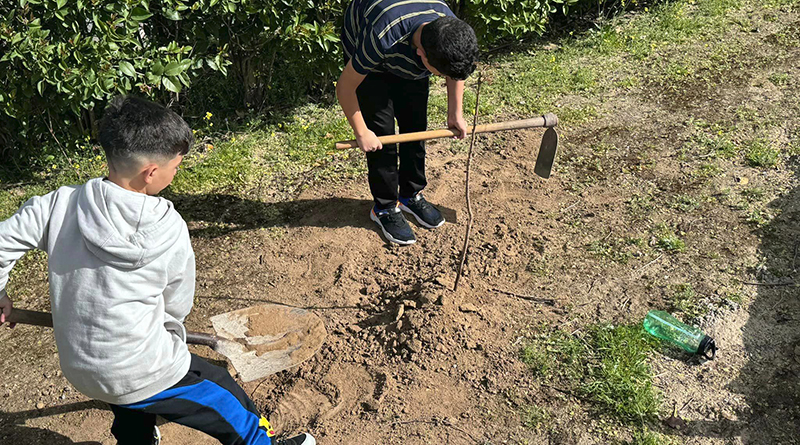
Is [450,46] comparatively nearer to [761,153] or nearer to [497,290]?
[497,290]

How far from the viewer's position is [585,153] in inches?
179

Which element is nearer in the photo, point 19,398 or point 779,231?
point 19,398

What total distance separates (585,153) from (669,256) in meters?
1.22

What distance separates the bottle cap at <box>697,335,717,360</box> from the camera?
291 cm

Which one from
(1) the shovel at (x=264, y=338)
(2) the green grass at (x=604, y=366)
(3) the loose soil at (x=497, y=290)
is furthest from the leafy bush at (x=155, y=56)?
(2) the green grass at (x=604, y=366)

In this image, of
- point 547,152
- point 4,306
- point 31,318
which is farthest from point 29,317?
point 547,152

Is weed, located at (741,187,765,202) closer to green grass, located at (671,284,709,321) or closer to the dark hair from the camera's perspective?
green grass, located at (671,284,709,321)

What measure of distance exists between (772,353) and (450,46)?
80.7 inches

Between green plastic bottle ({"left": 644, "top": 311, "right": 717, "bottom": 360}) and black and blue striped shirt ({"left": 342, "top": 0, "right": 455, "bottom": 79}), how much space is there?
1699 millimetres

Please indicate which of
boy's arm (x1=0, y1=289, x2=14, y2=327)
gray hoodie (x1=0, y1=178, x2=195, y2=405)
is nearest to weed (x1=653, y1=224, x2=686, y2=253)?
gray hoodie (x1=0, y1=178, x2=195, y2=405)

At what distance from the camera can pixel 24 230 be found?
1.86 meters

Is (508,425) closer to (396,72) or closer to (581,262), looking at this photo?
(581,262)

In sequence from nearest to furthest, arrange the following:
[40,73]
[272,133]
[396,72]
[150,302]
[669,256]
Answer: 1. [150,302]
2. [396,72]
3. [669,256]
4. [40,73]
5. [272,133]

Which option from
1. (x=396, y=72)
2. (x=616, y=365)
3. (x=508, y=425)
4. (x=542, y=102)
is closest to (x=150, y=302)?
(x=508, y=425)
